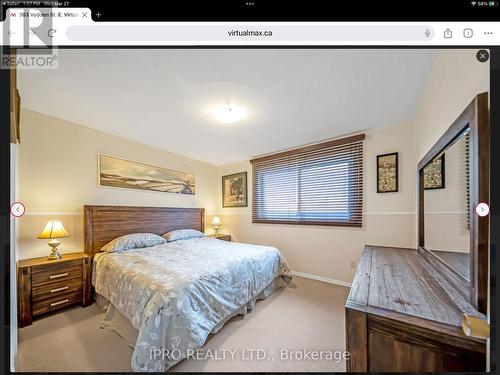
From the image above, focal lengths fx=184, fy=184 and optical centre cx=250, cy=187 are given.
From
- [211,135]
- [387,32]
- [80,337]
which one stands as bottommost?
[80,337]

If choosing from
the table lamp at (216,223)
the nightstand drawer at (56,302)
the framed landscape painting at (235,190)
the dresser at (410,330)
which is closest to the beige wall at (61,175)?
the nightstand drawer at (56,302)

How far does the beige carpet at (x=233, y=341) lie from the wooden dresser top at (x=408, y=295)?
52 cm

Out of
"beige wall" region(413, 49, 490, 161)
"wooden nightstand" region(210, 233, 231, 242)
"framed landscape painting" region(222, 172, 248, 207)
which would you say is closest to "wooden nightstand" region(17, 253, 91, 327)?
"wooden nightstand" region(210, 233, 231, 242)

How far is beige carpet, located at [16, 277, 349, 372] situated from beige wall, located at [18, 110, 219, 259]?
0.88 m

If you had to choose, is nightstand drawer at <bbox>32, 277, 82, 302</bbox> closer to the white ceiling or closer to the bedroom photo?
the bedroom photo

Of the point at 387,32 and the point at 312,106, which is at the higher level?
the point at 312,106

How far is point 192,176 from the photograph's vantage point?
3.85 m

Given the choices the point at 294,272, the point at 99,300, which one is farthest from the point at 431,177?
the point at 99,300

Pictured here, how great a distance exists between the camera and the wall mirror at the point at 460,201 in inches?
23.3

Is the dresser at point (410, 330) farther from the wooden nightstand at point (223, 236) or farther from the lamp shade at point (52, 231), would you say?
the wooden nightstand at point (223, 236)

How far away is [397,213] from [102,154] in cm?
400

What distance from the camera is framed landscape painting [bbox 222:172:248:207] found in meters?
3.93

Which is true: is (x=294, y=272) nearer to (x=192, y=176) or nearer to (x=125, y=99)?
(x=192, y=176)

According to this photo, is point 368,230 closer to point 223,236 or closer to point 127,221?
point 223,236
